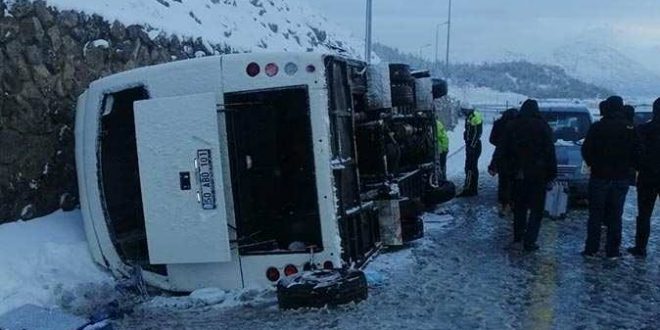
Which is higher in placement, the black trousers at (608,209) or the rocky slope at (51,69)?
the rocky slope at (51,69)

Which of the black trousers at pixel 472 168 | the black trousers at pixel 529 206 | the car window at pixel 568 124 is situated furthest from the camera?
the black trousers at pixel 472 168

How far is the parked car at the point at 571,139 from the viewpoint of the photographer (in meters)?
12.2

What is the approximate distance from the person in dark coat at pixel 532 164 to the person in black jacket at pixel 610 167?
0.51 m

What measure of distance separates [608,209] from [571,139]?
17.7ft

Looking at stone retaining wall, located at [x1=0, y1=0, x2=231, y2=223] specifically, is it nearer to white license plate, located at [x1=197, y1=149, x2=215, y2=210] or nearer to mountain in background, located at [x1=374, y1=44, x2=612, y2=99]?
white license plate, located at [x1=197, y1=149, x2=215, y2=210]

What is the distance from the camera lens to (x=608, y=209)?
27.1 ft

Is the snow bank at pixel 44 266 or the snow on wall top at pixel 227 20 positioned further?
the snow on wall top at pixel 227 20

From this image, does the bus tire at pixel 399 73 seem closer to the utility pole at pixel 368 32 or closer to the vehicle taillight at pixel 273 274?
the vehicle taillight at pixel 273 274

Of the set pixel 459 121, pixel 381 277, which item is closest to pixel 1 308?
pixel 381 277

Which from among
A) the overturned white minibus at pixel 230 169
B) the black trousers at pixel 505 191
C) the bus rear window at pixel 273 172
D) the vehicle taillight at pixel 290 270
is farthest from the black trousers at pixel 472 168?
the vehicle taillight at pixel 290 270

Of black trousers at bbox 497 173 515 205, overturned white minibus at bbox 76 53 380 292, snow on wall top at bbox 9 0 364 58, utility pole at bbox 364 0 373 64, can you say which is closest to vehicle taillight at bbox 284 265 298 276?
overturned white minibus at bbox 76 53 380 292

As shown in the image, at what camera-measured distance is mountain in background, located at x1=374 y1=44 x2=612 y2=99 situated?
94812 mm

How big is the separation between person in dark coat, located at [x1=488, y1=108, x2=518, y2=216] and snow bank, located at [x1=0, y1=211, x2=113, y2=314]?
5060mm

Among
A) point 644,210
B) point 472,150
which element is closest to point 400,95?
point 644,210
